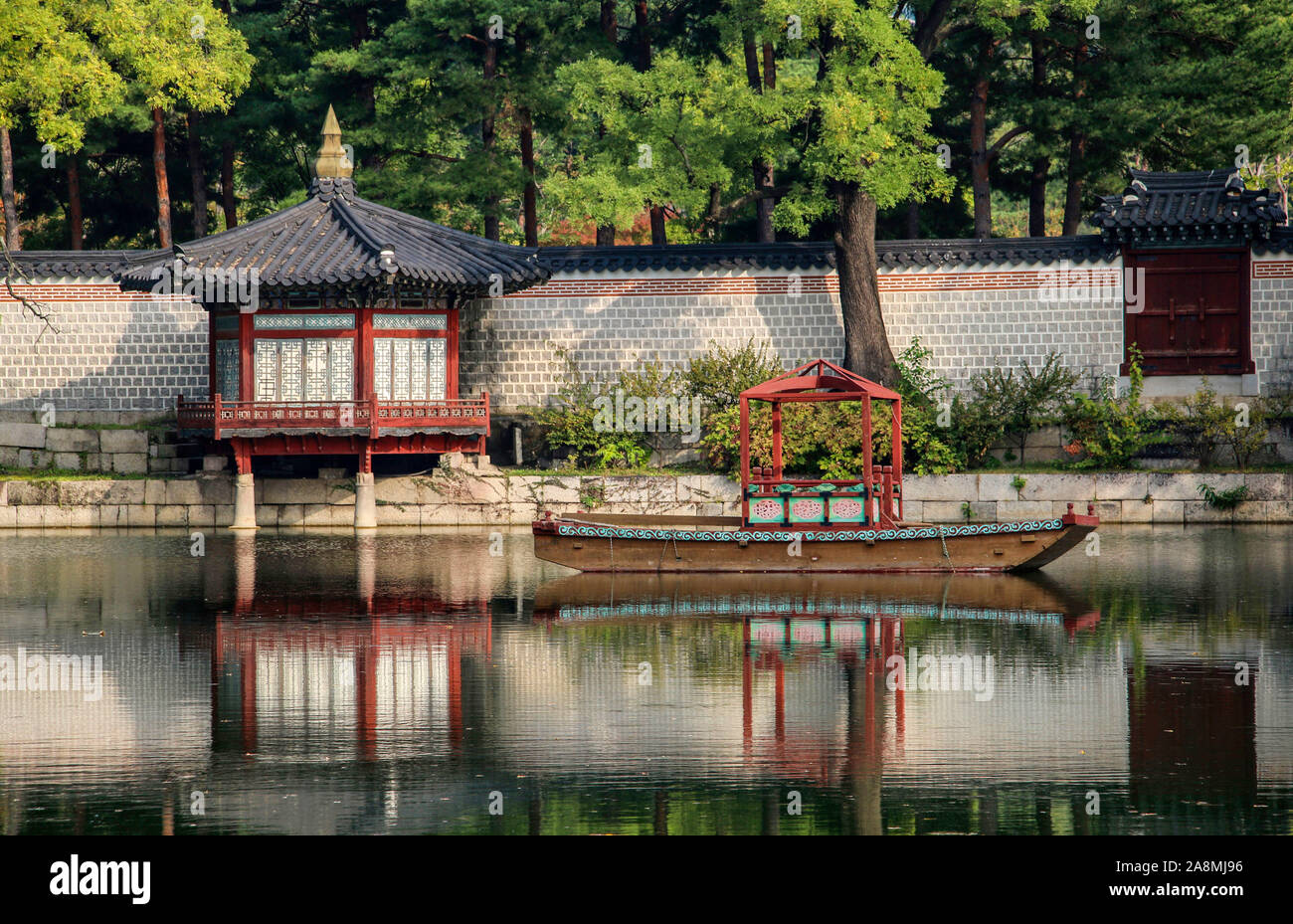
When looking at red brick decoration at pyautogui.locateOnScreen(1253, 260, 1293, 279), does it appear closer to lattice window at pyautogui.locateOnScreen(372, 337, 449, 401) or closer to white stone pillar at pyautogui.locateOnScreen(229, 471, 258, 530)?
lattice window at pyautogui.locateOnScreen(372, 337, 449, 401)

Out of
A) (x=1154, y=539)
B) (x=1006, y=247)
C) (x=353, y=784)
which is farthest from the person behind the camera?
(x=1006, y=247)

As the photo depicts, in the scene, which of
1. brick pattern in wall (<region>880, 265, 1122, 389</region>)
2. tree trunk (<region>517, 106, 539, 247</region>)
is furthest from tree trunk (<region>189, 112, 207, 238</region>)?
brick pattern in wall (<region>880, 265, 1122, 389</region>)

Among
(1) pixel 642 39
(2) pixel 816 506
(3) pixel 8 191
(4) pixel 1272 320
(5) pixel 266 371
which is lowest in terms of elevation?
(2) pixel 816 506

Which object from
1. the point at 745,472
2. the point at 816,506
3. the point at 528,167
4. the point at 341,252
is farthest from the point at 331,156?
the point at 816,506

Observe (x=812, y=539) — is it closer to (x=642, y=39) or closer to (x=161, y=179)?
(x=642, y=39)

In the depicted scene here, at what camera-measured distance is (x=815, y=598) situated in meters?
19.6

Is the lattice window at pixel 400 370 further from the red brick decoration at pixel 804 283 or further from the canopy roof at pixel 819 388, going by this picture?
the canopy roof at pixel 819 388

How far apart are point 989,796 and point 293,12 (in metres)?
33.1

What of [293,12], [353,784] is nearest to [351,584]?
[353,784]

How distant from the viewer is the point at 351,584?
20906 millimetres

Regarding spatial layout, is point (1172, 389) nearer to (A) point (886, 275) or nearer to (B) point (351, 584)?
(A) point (886, 275)

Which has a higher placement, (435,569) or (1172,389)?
(1172,389)

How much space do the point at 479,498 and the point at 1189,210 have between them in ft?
44.8

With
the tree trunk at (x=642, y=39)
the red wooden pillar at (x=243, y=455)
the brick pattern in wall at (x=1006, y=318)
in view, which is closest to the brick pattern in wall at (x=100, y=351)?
the red wooden pillar at (x=243, y=455)
